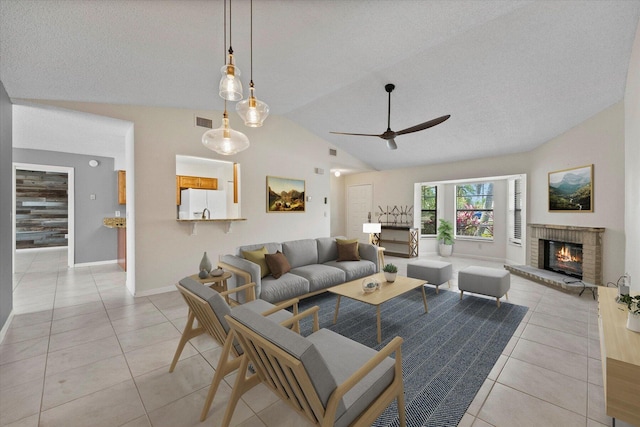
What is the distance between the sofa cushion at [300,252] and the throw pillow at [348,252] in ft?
1.46

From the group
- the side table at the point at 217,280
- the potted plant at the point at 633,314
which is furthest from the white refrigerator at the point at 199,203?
the potted plant at the point at 633,314

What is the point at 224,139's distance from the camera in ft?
Answer: 8.20

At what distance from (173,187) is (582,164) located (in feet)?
22.8

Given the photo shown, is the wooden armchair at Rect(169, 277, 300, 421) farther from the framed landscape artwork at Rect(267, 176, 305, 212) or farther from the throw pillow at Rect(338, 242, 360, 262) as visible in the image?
the framed landscape artwork at Rect(267, 176, 305, 212)

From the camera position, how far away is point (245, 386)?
5.54ft

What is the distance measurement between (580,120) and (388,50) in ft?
12.5

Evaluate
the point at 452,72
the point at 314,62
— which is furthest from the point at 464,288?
the point at 314,62

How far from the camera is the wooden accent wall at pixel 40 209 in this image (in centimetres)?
771

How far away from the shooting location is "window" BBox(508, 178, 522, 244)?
619 cm

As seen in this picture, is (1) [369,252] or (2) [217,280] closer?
(2) [217,280]

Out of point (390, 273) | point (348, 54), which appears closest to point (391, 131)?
point (348, 54)

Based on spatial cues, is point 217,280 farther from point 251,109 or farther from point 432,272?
point 432,272

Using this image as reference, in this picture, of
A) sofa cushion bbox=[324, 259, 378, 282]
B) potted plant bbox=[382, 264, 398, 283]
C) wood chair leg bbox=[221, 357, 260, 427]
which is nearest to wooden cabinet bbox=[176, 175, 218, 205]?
sofa cushion bbox=[324, 259, 378, 282]

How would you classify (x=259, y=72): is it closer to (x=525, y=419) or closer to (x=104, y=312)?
(x=104, y=312)
